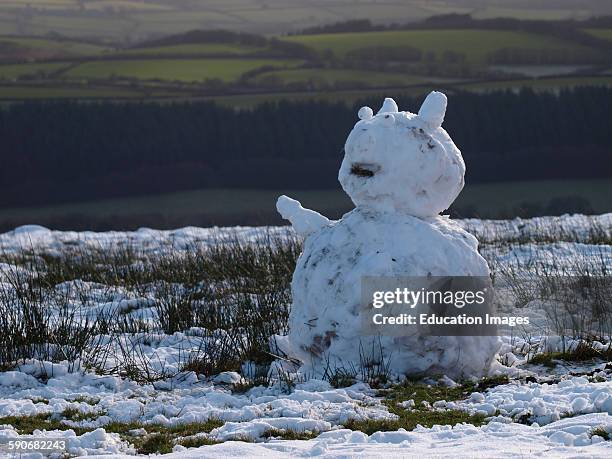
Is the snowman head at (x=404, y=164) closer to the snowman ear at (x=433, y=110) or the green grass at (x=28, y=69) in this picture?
the snowman ear at (x=433, y=110)

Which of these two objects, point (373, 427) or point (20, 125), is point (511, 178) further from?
point (373, 427)

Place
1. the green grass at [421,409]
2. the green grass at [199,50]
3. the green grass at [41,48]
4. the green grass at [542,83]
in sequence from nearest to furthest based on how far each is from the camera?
the green grass at [421,409] → the green grass at [542,83] → the green grass at [199,50] → the green grass at [41,48]

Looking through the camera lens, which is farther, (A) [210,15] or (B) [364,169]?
(A) [210,15]

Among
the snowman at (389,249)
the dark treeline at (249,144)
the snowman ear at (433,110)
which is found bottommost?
the snowman at (389,249)

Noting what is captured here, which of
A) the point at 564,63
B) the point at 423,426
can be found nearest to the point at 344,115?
the point at 564,63

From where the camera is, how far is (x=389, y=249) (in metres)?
7.57

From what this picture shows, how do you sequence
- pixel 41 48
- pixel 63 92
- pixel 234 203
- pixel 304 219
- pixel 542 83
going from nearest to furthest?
pixel 304 219 → pixel 234 203 → pixel 542 83 → pixel 63 92 → pixel 41 48

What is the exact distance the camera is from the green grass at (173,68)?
45094 mm

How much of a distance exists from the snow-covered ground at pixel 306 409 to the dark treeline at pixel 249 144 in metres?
28.4

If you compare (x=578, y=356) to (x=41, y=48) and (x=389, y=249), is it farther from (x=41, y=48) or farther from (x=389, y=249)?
(x=41, y=48)

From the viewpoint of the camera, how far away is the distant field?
108ft

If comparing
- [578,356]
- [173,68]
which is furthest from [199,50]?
[578,356]

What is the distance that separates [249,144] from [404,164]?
100 feet

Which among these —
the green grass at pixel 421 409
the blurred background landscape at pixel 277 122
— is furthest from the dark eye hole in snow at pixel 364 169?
the blurred background landscape at pixel 277 122
